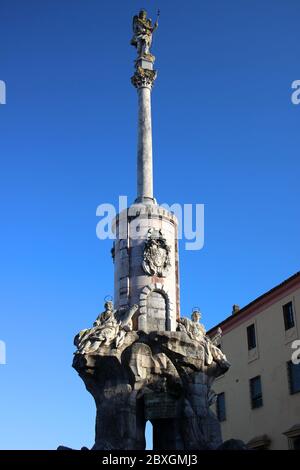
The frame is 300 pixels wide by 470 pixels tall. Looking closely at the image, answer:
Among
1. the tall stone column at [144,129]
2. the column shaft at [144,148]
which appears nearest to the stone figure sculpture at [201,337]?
the tall stone column at [144,129]

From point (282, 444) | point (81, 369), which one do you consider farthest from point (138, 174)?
point (282, 444)

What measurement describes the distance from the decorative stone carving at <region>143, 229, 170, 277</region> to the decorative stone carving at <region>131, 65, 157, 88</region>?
753 centimetres

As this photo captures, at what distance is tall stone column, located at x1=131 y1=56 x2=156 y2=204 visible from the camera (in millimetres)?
25219

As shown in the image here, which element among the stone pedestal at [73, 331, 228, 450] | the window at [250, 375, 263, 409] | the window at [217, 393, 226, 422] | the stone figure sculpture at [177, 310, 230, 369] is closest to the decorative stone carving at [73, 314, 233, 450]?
the stone pedestal at [73, 331, 228, 450]

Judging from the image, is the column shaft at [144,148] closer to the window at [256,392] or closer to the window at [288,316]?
the window at [288,316]

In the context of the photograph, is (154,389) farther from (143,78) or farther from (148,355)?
(143,78)

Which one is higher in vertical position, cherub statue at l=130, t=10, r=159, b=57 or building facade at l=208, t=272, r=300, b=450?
cherub statue at l=130, t=10, r=159, b=57

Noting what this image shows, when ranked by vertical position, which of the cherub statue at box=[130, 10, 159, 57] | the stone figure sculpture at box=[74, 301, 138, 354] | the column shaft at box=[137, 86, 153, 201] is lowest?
the stone figure sculpture at box=[74, 301, 138, 354]

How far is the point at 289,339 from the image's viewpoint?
32.8m

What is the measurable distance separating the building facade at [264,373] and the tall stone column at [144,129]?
1144 cm

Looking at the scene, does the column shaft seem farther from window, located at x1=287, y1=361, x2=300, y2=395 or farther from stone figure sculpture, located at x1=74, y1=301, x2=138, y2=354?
window, located at x1=287, y1=361, x2=300, y2=395

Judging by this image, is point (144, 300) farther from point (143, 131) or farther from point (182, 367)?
point (143, 131)

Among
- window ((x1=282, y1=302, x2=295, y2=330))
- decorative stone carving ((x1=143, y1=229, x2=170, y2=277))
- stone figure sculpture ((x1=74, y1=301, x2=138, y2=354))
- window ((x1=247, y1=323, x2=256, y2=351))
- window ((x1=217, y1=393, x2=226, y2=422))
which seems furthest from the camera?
window ((x1=217, y1=393, x2=226, y2=422))

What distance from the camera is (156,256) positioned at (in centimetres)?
2302
